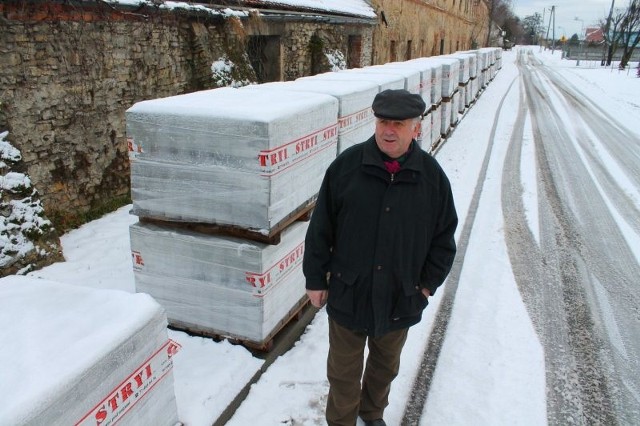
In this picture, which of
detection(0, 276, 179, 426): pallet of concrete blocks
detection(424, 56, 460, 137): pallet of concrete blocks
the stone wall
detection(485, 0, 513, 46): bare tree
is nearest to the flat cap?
detection(0, 276, 179, 426): pallet of concrete blocks

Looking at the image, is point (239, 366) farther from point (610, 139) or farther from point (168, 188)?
point (610, 139)

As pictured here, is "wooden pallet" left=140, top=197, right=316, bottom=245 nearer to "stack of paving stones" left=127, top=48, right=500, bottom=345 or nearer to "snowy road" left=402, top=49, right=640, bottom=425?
"stack of paving stones" left=127, top=48, right=500, bottom=345

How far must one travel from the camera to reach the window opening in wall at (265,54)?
479 inches

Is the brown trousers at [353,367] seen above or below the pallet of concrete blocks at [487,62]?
below

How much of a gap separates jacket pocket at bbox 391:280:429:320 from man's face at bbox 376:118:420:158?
2.38ft

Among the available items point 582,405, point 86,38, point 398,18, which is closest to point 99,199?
point 86,38

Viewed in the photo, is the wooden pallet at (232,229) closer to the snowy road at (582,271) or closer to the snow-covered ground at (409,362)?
the snow-covered ground at (409,362)

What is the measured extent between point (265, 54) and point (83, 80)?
21.6 ft

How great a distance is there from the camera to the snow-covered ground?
11.2 feet

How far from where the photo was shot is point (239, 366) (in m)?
3.71

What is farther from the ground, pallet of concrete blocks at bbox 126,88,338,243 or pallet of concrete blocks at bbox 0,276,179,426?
pallet of concrete blocks at bbox 126,88,338,243

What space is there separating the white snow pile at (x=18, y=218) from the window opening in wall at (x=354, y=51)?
14186mm

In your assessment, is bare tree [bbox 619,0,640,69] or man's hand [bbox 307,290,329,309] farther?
bare tree [bbox 619,0,640,69]

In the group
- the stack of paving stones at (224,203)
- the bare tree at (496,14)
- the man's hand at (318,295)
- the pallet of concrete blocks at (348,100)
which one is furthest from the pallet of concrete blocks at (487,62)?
the bare tree at (496,14)
